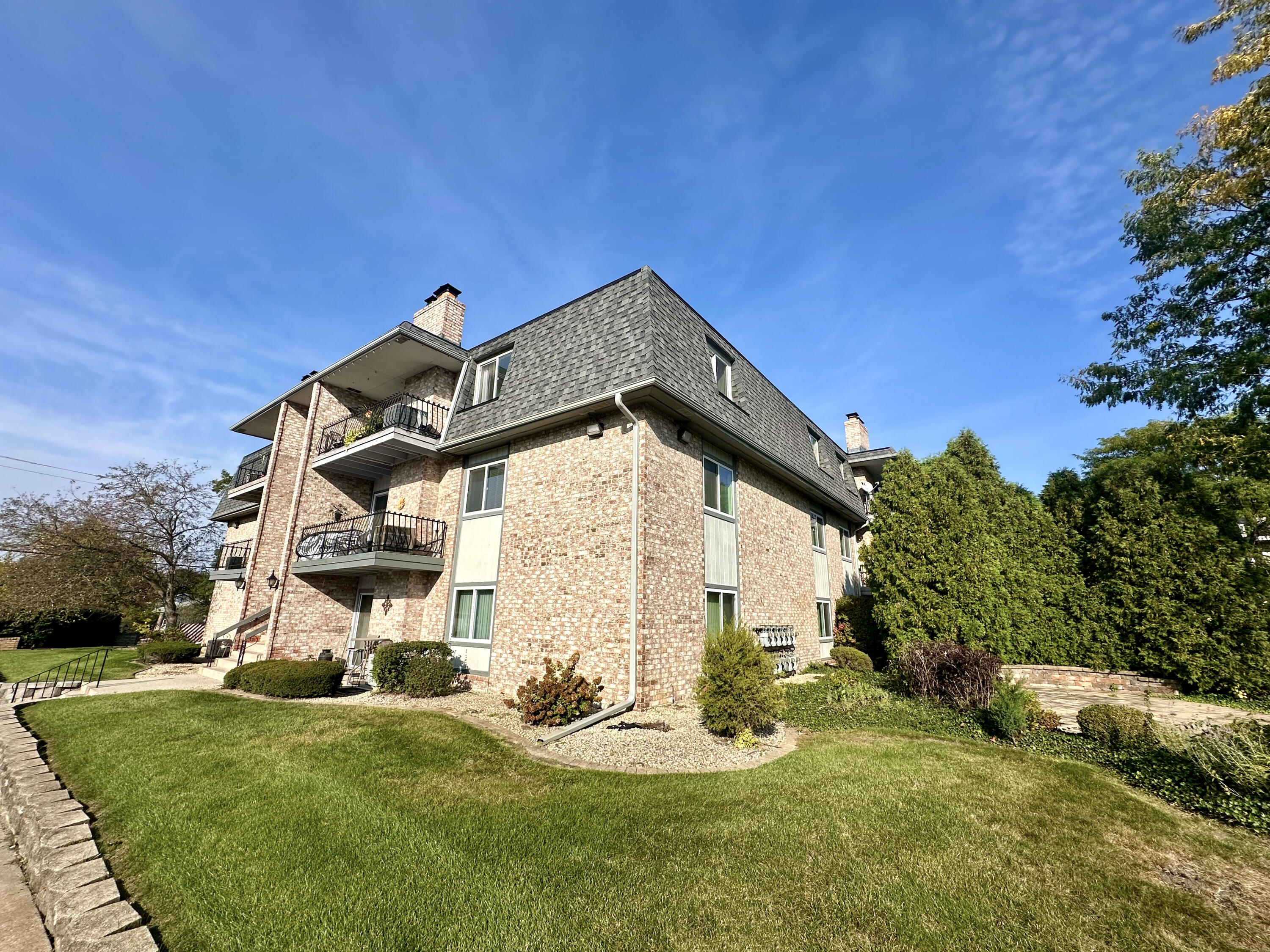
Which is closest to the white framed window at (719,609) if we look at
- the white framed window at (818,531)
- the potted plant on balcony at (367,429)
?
the white framed window at (818,531)

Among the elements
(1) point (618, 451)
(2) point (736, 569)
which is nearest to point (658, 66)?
(1) point (618, 451)

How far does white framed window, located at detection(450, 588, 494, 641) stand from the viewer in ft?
37.7

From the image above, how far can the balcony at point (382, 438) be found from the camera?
13.1 metres

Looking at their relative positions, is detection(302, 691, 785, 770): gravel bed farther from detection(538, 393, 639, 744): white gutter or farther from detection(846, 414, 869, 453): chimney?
detection(846, 414, 869, 453): chimney

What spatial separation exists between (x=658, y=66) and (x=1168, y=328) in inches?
586

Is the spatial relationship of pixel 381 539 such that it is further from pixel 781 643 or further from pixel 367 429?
pixel 781 643

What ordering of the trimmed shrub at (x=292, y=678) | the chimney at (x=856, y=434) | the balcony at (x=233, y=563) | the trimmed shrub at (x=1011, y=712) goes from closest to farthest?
the trimmed shrub at (x=1011, y=712) < the trimmed shrub at (x=292, y=678) < the balcony at (x=233, y=563) < the chimney at (x=856, y=434)

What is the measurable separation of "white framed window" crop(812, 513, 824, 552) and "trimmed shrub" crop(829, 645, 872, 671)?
138 inches

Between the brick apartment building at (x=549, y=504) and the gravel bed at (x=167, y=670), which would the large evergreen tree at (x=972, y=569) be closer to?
the brick apartment building at (x=549, y=504)

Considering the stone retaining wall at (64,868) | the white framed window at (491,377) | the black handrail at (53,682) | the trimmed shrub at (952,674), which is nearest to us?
the stone retaining wall at (64,868)

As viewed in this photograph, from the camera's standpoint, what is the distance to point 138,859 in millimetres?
4059

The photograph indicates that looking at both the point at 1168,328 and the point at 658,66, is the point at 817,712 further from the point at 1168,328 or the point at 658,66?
the point at 1168,328

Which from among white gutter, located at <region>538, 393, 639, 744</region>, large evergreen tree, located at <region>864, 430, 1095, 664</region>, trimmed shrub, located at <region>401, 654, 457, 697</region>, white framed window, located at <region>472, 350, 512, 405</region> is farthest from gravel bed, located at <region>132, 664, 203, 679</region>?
large evergreen tree, located at <region>864, 430, 1095, 664</region>

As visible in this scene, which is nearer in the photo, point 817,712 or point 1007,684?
point 1007,684
